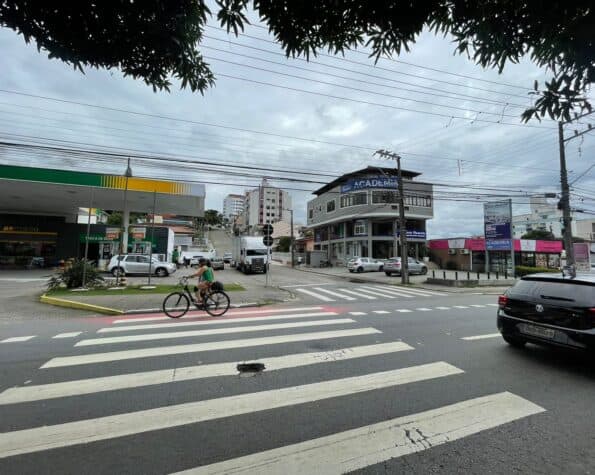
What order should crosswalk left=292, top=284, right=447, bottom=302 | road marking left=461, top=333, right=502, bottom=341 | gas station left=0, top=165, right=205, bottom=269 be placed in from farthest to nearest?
gas station left=0, top=165, right=205, bottom=269, crosswalk left=292, top=284, right=447, bottom=302, road marking left=461, top=333, right=502, bottom=341

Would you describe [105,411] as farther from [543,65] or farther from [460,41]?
[543,65]

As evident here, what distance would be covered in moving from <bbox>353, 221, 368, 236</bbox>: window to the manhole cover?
38.0 meters

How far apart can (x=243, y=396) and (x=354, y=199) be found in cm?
4003

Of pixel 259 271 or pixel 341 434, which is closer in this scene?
pixel 341 434

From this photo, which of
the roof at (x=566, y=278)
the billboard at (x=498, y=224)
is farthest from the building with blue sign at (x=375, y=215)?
the roof at (x=566, y=278)

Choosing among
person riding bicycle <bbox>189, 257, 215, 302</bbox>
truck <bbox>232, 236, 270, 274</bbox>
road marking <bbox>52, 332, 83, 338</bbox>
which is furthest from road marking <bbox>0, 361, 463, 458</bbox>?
truck <bbox>232, 236, 270, 274</bbox>

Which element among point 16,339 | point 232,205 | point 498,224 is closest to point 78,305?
point 16,339

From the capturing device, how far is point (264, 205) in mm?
107500

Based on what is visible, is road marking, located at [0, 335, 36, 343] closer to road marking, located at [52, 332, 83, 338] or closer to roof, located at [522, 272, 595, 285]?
road marking, located at [52, 332, 83, 338]

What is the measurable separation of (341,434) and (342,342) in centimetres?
320

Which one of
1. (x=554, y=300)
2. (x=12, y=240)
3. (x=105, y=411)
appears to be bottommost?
(x=105, y=411)

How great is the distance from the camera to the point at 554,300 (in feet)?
16.1

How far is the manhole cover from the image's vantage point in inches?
180

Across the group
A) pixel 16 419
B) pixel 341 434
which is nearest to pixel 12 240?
pixel 16 419
